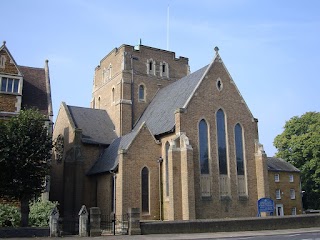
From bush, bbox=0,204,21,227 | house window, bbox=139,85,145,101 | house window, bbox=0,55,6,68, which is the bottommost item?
bush, bbox=0,204,21,227

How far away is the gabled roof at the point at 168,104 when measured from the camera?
3306 centimetres

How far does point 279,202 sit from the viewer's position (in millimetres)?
48125

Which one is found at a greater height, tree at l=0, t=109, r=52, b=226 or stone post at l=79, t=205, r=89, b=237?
tree at l=0, t=109, r=52, b=226

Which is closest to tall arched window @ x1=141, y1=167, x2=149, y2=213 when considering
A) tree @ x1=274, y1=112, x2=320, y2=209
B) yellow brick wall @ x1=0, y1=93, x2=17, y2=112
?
yellow brick wall @ x1=0, y1=93, x2=17, y2=112

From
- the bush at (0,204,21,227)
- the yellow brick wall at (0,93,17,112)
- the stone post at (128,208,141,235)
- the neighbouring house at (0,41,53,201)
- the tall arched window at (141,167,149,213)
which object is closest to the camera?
the bush at (0,204,21,227)

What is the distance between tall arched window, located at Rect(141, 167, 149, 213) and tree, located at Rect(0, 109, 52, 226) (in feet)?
27.2

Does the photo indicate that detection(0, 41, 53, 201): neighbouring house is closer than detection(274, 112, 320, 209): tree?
Yes

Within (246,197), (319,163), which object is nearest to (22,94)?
(246,197)

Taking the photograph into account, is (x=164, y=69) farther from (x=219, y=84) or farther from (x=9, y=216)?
(x=9, y=216)

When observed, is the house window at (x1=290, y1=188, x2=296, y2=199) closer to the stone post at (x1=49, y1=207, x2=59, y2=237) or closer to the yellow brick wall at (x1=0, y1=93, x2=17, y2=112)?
the stone post at (x1=49, y1=207, x2=59, y2=237)

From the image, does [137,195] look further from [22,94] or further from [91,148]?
[22,94]

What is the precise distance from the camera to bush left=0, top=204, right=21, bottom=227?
2314 cm

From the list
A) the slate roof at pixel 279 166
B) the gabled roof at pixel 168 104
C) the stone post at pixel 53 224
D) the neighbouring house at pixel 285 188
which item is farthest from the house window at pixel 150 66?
the stone post at pixel 53 224

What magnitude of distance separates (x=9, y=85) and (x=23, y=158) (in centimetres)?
759
